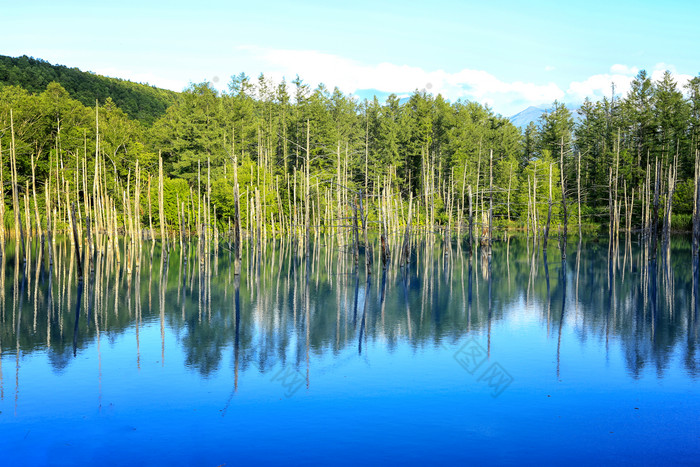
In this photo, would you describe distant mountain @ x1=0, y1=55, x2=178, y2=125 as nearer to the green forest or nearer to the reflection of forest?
the green forest

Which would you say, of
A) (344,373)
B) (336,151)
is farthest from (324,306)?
(336,151)

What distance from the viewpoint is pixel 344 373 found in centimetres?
1254

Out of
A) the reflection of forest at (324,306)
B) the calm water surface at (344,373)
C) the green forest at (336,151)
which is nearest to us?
the calm water surface at (344,373)

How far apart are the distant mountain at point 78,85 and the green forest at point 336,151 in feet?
1.55

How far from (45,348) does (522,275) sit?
67.6 feet

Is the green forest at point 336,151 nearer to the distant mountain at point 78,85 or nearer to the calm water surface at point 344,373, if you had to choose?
the distant mountain at point 78,85

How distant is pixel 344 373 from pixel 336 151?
49.4 metres

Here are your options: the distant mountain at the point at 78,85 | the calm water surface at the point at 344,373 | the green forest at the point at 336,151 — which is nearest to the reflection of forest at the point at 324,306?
the calm water surface at the point at 344,373

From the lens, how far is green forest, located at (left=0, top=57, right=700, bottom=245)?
161ft

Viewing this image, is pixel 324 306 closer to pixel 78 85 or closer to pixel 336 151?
pixel 336 151

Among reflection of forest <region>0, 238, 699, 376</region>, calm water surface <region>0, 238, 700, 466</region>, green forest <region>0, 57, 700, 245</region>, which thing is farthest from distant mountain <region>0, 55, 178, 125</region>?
calm water surface <region>0, 238, 700, 466</region>

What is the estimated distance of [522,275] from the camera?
27984 millimetres

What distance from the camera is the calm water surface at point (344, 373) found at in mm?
8961

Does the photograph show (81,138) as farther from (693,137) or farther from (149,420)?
(693,137)
